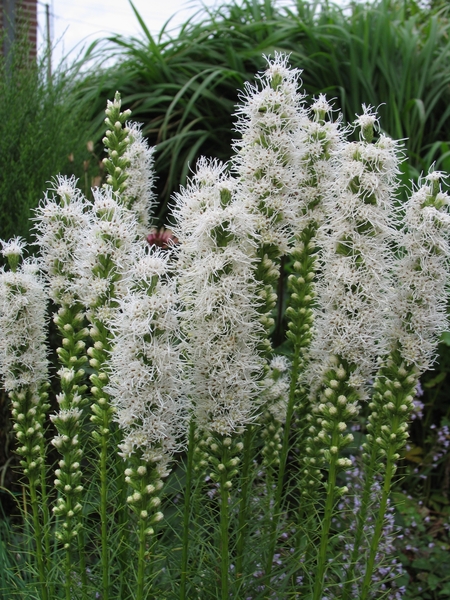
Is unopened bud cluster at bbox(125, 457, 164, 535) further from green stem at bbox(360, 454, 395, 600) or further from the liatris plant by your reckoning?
green stem at bbox(360, 454, 395, 600)

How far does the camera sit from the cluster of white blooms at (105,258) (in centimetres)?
198

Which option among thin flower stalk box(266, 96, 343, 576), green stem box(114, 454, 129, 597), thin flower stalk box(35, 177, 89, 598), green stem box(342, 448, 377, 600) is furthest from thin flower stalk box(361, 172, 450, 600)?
thin flower stalk box(35, 177, 89, 598)

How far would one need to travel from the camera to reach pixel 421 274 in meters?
2.06

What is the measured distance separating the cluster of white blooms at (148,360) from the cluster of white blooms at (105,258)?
0.17m

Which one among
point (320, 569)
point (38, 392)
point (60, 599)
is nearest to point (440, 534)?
point (320, 569)

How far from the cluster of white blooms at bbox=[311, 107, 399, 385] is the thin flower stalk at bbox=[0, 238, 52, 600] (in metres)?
1.07

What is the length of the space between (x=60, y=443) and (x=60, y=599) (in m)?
0.67

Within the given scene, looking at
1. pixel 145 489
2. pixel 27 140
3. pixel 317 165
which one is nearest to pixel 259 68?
pixel 27 140

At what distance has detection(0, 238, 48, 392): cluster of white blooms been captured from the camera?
2240mm

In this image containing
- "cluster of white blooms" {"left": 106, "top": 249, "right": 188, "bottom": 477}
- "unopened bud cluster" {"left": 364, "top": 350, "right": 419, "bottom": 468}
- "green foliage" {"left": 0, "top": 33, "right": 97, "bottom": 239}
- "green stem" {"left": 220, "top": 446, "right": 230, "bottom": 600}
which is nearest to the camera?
"cluster of white blooms" {"left": 106, "top": 249, "right": 188, "bottom": 477}

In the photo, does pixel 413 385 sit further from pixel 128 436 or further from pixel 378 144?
pixel 128 436

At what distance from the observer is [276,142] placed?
6.95 feet

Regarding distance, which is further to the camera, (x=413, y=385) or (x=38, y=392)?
(x=38, y=392)

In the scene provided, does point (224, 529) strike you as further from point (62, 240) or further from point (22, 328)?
point (62, 240)
